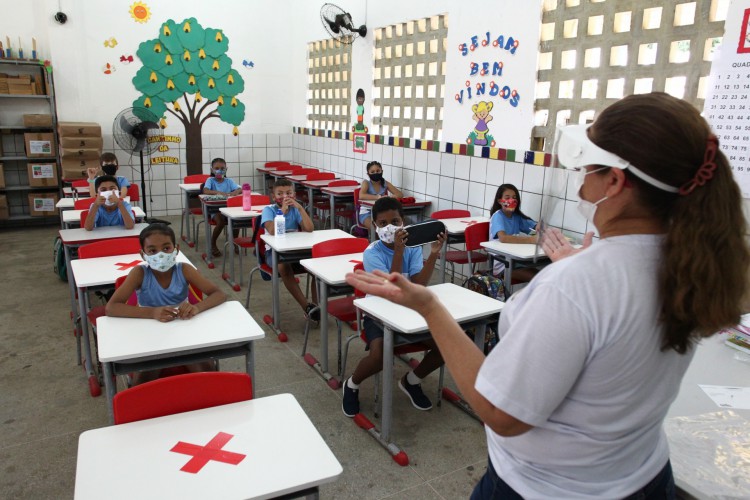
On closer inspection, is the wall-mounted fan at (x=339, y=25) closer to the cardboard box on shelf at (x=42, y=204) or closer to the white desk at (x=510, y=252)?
the white desk at (x=510, y=252)

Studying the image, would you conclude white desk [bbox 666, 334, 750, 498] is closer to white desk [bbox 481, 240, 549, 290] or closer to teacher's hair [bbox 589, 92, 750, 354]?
teacher's hair [bbox 589, 92, 750, 354]

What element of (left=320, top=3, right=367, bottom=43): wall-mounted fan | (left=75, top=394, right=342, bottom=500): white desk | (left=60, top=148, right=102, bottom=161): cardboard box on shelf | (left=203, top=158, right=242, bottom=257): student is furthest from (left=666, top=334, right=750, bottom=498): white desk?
(left=60, top=148, right=102, bottom=161): cardboard box on shelf

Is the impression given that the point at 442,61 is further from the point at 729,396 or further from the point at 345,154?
the point at 729,396

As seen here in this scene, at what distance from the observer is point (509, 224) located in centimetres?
429

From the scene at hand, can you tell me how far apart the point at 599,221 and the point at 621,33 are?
3.57 metres

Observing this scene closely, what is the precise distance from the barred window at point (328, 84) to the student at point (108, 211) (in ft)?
12.1

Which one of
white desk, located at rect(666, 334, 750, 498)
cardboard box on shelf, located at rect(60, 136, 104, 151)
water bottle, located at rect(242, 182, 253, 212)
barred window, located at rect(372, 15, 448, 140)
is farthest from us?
cardboard box on shelf, located at rect(60, 136, 104, 151)

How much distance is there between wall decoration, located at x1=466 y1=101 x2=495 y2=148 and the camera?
5.01 m

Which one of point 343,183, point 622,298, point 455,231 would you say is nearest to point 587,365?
point 622,298

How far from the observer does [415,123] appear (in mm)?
6055

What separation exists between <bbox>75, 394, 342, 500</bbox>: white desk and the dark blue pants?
0.43 m

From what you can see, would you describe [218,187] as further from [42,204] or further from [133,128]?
[42,204]

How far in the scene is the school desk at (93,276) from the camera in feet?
9.57

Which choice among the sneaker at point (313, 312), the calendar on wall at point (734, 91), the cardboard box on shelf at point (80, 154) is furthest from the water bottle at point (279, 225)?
the cardboard box on shelf at point (80, 154)
